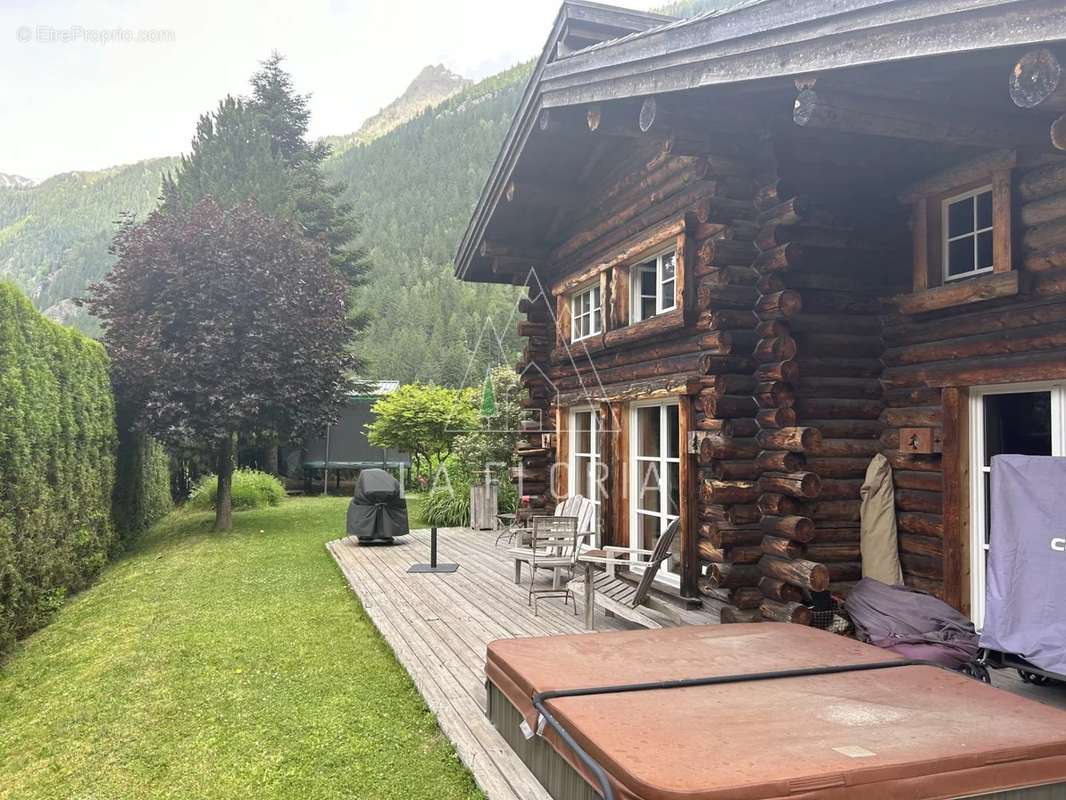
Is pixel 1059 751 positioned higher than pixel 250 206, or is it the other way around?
pixel 250 206

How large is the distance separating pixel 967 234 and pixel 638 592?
345 centimetres

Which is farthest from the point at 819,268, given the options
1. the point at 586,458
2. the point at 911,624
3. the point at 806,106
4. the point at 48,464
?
the point at 48,464

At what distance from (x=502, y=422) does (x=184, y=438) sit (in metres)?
6.53

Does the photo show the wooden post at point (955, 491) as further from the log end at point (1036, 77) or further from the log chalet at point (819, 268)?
the log end at point (1036, 77)

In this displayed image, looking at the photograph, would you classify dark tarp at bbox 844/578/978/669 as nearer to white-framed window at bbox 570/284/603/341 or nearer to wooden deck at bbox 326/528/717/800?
wooden deck at bbox 326/528/717/800

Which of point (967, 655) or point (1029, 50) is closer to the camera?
point (1029, 50)

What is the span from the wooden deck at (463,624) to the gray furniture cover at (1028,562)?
36 cm

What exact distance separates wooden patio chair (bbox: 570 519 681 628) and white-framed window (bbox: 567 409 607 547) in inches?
60.3

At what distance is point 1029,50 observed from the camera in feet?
9.48

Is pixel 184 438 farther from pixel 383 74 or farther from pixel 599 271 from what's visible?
pixel 383 74

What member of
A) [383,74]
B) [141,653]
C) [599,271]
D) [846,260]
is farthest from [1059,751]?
[383,74]

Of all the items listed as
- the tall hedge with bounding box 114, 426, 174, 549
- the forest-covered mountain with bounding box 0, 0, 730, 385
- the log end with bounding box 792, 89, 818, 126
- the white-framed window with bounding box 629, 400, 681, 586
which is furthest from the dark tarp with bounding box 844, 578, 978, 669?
the tall hedge with bounding box 114, 426, 174, 549

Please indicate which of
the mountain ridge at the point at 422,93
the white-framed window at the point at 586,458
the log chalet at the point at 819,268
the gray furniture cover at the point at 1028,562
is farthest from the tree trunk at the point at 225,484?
the mountain ridge at the point at 422,93

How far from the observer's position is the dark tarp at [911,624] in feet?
14.0
